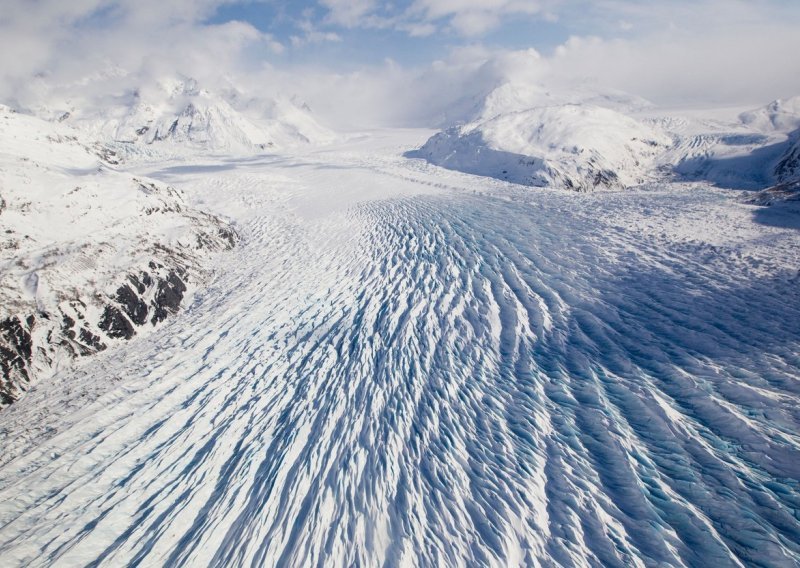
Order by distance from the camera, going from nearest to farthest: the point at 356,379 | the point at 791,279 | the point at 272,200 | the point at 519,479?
1. the point at 519,479
2. the point at 356,379
3. the point at 791,279
4. the point at 272,200

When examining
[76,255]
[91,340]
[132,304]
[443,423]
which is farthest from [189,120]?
[443,423]

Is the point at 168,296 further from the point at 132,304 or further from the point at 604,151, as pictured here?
the point at 604,151

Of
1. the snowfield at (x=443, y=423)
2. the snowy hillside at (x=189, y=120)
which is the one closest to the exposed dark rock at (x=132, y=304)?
the snowfield at (x=443, y=423)

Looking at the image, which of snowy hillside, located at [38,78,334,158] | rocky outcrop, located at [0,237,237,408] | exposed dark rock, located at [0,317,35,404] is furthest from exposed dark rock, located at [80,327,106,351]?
snowy hillside, located at [38,78,334,158]

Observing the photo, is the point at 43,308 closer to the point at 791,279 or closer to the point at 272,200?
the point at 272,200

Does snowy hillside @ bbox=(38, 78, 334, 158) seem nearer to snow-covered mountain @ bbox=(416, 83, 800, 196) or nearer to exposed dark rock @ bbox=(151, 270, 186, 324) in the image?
snow-covered mountain @ bbox=(416, 83, 800, 196)

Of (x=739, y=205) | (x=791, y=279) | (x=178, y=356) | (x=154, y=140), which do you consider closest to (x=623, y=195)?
(x=739, y=205)
